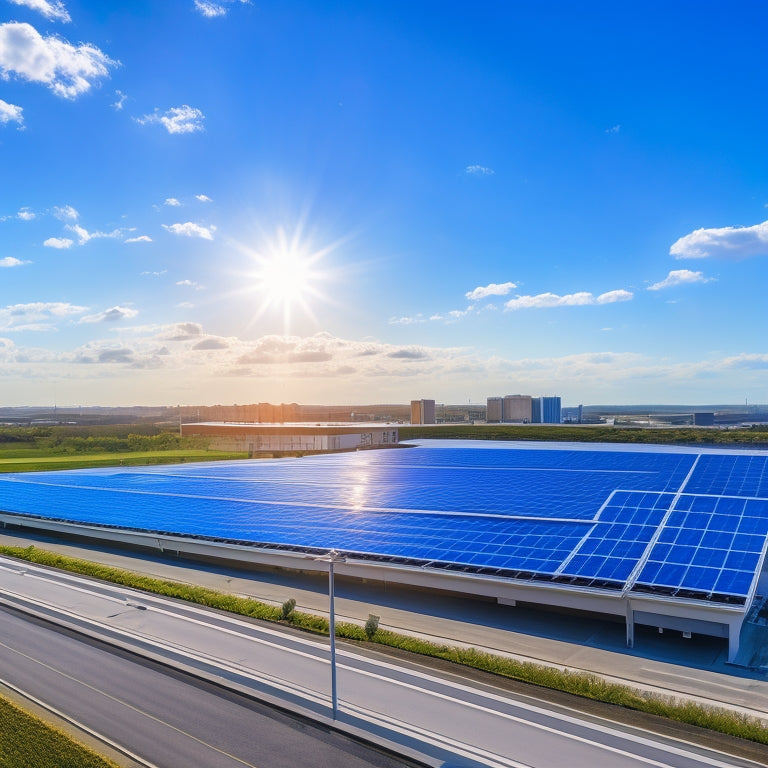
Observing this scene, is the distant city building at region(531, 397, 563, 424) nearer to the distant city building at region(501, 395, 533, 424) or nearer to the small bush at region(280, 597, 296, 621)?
the distant city building at region(501, 395, 533, 424)

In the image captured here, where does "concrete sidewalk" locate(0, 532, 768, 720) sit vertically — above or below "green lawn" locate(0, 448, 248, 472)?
below

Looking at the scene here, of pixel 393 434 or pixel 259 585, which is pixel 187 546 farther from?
pixel 393 434

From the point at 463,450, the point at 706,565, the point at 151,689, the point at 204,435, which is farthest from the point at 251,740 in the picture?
the point at 204,435

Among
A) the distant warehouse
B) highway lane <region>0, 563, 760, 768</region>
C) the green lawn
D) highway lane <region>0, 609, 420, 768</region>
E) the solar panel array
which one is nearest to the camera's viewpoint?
highway lane <region>0, 609, 420, 768</region>

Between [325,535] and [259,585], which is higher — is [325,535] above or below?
above

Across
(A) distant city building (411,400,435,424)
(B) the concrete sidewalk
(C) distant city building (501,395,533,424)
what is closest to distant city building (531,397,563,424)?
(C) distant city building (501,395,533,424)

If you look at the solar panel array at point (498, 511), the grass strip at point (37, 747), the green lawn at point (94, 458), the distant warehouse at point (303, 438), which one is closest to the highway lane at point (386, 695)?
the grass strip at point (37, 747)

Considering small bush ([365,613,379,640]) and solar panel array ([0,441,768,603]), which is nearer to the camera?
small bush ([365,613,379,640])

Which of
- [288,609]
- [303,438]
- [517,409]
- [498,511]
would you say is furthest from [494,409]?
[288,609]
